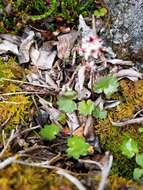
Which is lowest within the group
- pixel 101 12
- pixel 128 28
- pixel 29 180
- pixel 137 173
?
pixel 137 173

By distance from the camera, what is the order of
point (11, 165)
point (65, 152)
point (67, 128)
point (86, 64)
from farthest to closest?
1. point (86, 64)
2. point (67, 128)
3. point (65, 152)
4. point (11, 165)

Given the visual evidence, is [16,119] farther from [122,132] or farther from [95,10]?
[95,10]

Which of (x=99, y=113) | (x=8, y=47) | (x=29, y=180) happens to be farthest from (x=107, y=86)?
(x=29, y=180)

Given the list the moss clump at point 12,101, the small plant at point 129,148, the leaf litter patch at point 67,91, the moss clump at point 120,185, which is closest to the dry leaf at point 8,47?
the leaf litter patch at point 67,91

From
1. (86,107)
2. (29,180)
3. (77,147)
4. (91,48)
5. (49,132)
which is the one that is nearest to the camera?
(29,180)

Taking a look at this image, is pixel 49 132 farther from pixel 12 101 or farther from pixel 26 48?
pixel 26 48

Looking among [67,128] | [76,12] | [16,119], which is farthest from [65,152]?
[76,12]
